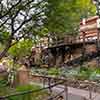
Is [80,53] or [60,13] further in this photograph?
[80,53]

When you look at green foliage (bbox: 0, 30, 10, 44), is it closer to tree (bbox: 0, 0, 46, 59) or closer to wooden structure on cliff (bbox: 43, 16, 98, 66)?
tree (bbox: 0, 0, 46, 59)

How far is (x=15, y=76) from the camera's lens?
16.6 meters

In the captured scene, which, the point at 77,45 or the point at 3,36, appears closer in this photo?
the point at 3,36

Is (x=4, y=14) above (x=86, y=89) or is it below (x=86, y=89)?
above

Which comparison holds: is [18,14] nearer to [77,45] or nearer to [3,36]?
[3,36]

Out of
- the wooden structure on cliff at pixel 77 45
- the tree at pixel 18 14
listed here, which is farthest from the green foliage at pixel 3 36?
the wooden structure on cliff at pixel 77 45

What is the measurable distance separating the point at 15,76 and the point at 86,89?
505 centimetres

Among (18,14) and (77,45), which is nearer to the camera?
(18,14)

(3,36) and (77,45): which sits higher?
(77,45)

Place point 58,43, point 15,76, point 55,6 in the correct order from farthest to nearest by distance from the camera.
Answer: point 58,43, point 15,76, point 55,6

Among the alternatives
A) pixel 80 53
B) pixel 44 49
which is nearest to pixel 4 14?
pixel 80 53

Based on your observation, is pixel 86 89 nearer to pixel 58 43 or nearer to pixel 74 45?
pixel 74 45

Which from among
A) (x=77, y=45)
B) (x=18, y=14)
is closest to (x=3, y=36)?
(x=18, y=14)

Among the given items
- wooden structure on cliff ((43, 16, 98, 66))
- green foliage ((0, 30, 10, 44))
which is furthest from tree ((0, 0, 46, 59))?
wooden structure on cliff ((43, 16, 98, 66))
